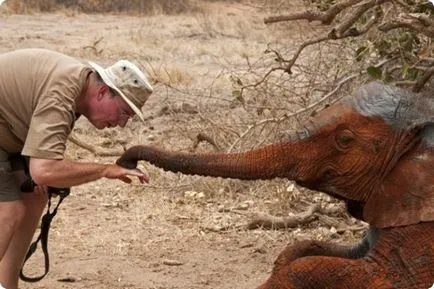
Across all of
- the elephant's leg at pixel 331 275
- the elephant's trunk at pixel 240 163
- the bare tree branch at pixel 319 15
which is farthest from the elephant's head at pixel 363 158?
the bare tree branch at pixel 319 15

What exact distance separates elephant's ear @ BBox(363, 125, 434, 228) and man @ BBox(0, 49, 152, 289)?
3.55 ft

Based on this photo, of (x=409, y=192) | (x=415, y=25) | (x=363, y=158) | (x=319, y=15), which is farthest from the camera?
(x=319, y=15)

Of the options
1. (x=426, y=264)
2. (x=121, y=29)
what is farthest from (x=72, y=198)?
(x=121, y=29)

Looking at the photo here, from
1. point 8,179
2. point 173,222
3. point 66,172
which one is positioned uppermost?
point 66,172

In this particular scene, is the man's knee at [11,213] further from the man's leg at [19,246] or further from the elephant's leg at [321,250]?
the elephant's leg at [321,250]

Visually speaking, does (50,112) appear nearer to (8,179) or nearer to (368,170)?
(8,179)

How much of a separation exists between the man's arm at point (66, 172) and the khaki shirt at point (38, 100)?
4cm

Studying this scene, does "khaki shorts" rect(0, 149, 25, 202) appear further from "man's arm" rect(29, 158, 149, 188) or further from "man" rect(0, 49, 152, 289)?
"man's arm" rect(29, 158, 149, 188)

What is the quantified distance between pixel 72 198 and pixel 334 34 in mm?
2817

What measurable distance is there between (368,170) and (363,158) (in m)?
0.05

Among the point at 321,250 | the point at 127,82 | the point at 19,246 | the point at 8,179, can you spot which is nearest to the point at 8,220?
the point at 8,179

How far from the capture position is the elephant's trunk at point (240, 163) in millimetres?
3994

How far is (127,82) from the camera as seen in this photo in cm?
465

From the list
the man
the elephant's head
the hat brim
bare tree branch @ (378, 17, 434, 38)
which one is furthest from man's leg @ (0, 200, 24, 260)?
bare tree branch @ (378, 17, 434, 38)
